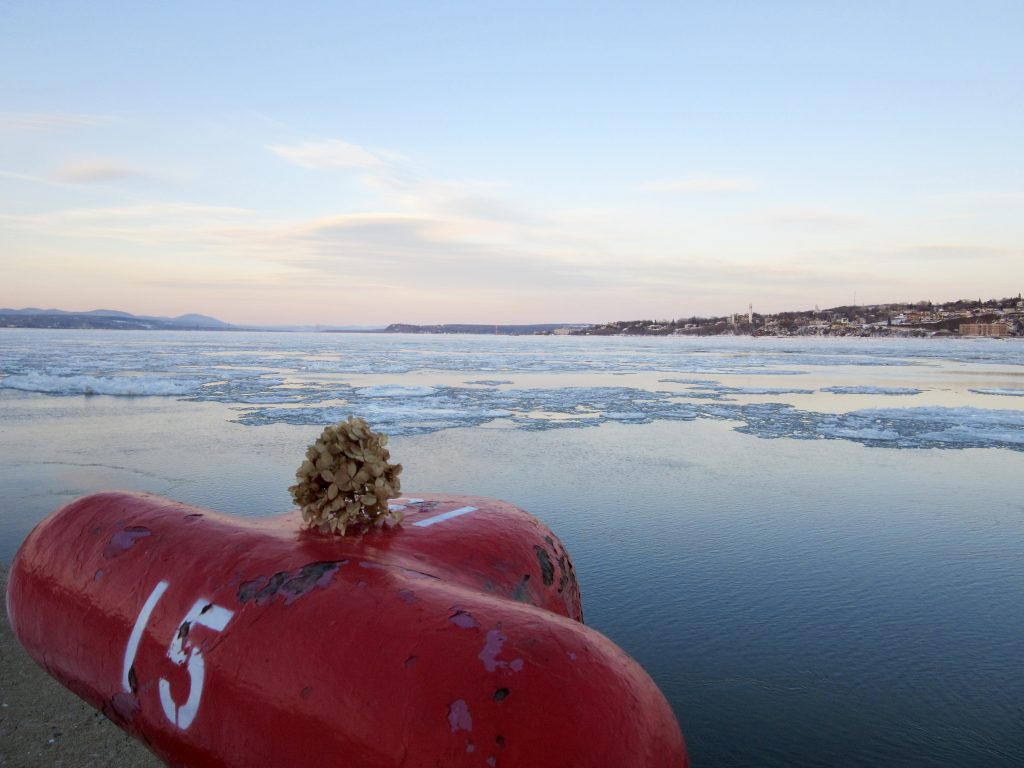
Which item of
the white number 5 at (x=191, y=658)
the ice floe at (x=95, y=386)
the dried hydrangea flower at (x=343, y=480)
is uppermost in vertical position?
the dried hydrangea flower at (x=343, y=480)

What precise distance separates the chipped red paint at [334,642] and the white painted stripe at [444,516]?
0.09ft

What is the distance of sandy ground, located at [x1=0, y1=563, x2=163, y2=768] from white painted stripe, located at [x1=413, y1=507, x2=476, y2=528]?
1.89 m

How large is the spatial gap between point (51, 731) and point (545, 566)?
2.66 metres

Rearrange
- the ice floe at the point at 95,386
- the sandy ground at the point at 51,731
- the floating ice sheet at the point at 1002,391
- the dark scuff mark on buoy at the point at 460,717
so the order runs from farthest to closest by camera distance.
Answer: the floating ice sheet at the point at 1002,391 < the ice floe at the point at 95,386 < the sandy ground at the point at 51,731 < the dark scuff mark on buoy at the point at 460,717

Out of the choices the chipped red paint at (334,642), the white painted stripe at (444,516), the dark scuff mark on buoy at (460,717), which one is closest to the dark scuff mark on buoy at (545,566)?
the chipped red paint at (334,642)

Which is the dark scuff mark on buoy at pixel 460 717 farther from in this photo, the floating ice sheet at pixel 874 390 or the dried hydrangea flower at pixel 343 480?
the floating ice sheet at pixel 874 390

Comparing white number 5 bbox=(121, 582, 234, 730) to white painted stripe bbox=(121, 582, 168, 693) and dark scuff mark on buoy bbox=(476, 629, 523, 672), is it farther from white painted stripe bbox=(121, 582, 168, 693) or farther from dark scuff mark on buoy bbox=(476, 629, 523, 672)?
dark scuff mark on buoy bbox=(476, 629, 523, 672)

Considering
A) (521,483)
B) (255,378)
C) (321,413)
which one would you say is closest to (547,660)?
(521,483)

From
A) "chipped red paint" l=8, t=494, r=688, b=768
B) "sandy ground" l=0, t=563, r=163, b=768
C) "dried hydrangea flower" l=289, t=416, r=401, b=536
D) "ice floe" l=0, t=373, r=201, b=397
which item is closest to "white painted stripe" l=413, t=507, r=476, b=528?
"chipped red paint" l=8, t=494, r=688, b=768

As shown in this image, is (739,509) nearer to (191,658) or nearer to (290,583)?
(290,583)

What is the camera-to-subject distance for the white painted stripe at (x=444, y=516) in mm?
2697

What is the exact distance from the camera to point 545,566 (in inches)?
107

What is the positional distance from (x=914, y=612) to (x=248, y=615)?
4629 mm

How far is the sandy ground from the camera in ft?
10.8
